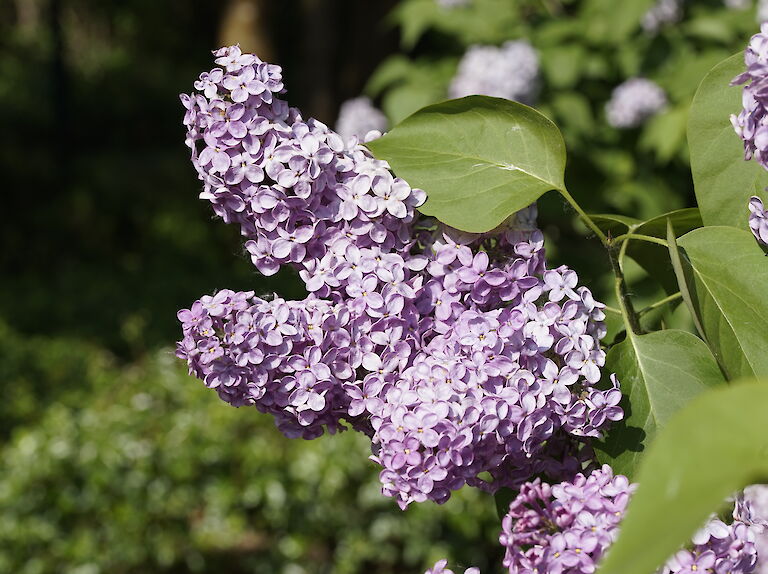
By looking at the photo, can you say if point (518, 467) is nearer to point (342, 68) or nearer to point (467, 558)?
point (467, 558)

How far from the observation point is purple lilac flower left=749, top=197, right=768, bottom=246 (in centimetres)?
77

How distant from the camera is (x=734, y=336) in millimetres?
799

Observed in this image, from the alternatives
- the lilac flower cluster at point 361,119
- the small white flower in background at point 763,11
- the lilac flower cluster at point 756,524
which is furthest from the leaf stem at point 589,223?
the lilac flower cluster at point 361,119

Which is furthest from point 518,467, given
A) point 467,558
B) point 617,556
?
point 467,558

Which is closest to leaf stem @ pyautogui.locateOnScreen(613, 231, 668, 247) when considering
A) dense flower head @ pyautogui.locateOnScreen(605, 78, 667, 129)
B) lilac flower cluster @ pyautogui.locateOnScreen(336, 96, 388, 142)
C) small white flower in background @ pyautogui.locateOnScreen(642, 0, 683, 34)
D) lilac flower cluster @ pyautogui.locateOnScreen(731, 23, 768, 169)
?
lilac flower cluster @ pyautogui.locateOnScreen(731, 23, 768, 169)

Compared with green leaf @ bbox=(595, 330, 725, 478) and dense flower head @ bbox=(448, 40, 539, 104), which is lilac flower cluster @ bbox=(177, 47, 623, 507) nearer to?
green leaf @ bbox=(595, 330, 725, 478)

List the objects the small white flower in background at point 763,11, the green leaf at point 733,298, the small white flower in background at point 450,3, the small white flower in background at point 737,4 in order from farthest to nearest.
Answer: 1. the small white flower in background at point 450,3
2. the small white flower in background at point 737,4
3. the small white flower in background at point 763,11
4. the green leaf at point 733,298

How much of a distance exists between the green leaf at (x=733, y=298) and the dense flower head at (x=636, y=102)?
262 cm

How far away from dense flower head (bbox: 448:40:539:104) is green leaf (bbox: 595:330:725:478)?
2439 millimetres

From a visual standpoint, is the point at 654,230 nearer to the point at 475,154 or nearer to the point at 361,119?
the point at 475,154

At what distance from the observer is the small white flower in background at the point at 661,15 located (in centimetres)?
341

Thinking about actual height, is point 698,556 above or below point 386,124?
above

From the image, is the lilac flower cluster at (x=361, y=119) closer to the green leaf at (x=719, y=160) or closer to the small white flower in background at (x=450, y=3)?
the small white flower in background at (x=450, y=3)

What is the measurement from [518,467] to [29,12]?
19.7 meters
